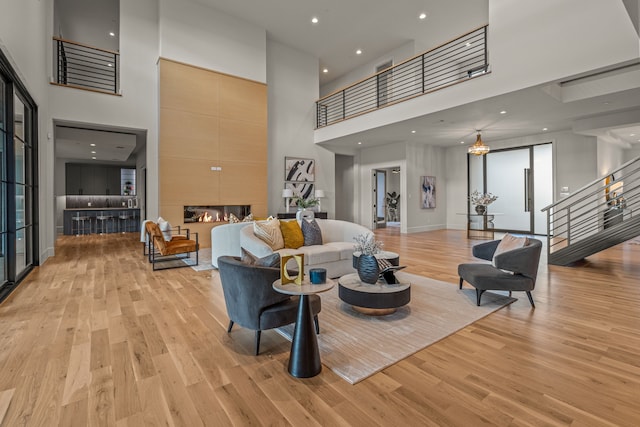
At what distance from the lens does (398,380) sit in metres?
2.07

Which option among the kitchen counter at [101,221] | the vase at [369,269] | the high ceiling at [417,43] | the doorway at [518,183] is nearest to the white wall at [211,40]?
the high ceiling at [417,43]

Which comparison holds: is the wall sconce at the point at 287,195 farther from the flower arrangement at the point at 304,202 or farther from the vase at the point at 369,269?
the vase at the point at 369,269

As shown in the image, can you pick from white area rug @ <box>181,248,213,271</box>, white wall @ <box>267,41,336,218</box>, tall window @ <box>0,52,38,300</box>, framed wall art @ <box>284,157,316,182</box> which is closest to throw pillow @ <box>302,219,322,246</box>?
white area rug @ <box>181,248,213,271</box>

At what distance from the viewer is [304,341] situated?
7.02ft

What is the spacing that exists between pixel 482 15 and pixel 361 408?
33.0ft

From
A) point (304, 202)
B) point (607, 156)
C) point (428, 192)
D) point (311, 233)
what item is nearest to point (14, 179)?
point (311, 233)

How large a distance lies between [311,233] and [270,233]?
2.32 ft

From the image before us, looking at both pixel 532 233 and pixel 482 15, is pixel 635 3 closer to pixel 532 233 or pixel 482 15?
pixel 482 15

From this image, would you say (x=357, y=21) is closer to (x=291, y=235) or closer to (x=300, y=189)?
(x=300, y=189)

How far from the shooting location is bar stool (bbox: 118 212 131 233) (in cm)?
1124

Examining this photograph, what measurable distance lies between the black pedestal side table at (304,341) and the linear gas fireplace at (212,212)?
6458 mm

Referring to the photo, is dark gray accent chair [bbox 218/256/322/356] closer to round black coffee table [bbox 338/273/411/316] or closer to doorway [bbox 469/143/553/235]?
round black coffee table [bbox 338/273/411/316]

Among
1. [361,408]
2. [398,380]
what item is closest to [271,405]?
[361,408]

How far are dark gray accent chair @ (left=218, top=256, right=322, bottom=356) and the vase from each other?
1.01m
